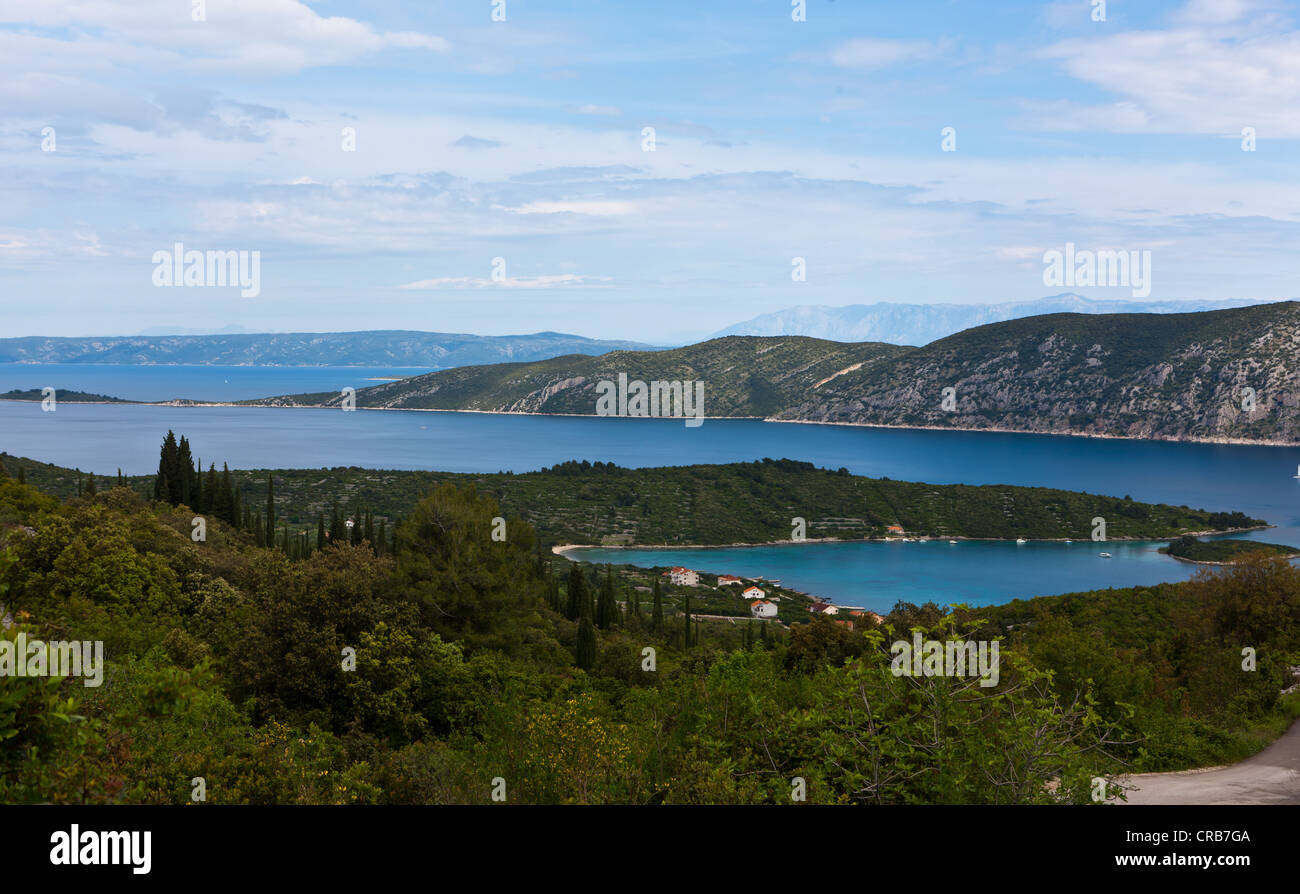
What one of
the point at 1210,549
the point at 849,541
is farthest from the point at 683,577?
the point at 1210,549

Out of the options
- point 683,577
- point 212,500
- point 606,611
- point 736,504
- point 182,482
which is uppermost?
point 182,482

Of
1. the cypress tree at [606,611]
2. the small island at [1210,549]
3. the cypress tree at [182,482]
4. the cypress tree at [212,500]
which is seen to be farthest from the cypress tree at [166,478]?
the small island at [1210,549]

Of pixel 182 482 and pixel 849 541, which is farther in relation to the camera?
pixel 849 541

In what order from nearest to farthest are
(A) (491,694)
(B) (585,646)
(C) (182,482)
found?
(A) (491,694) < (B) (585,646) < (C) (182,482)

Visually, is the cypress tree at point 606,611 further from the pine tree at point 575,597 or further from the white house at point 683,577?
the white house at point 683,577

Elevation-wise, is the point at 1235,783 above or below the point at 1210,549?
above

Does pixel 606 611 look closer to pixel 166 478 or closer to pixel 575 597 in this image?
pixel 575 597

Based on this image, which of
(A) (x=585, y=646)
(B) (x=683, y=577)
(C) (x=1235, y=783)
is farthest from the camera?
(B) (x=683, y=577)
